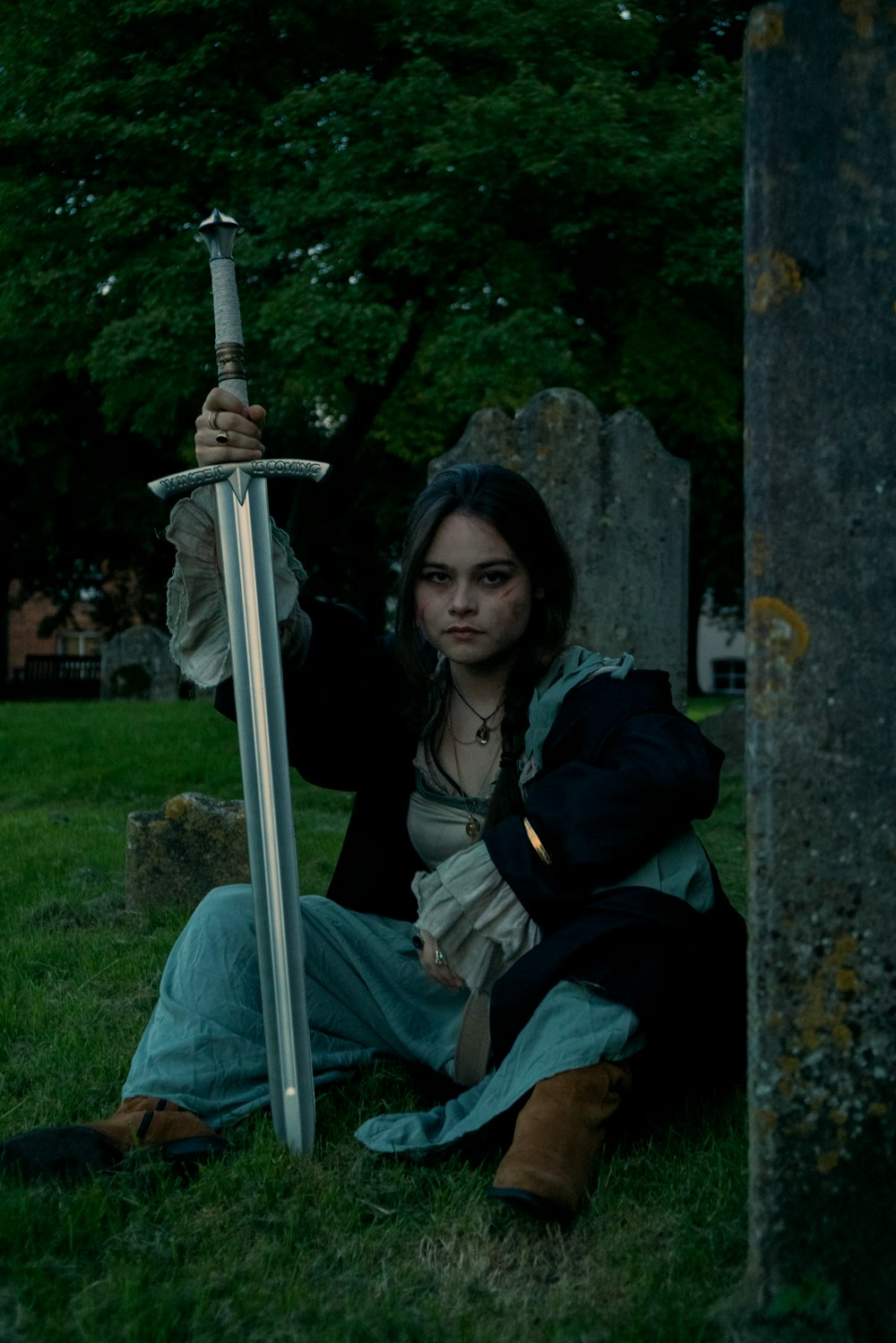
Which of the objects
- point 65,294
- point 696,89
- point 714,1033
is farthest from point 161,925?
point 696,89

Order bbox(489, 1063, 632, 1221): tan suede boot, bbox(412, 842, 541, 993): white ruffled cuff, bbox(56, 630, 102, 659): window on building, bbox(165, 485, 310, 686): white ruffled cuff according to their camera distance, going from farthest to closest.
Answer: bbox(56, 630, 102, 659): window on building → bbox(165, 485, 310, 686): white ruffled cuff → bbox(412, 842, 541, 993): white ruffled cuff → bbox(489, 1063, 632, 1221): tan suede boot

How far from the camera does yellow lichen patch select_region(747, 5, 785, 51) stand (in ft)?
6.30

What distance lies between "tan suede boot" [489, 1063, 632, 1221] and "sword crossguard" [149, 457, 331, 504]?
3.96 ft

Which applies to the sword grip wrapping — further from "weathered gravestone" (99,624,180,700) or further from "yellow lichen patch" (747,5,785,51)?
"weathered gravestone" (99,624,180,700)

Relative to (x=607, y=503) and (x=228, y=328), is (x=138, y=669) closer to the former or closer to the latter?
(x=607, y=503)

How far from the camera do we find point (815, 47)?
191cm

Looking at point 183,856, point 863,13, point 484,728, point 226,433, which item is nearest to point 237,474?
point 226,433

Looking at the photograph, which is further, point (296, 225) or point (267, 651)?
point (296, 225)

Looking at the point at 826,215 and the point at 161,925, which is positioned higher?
the point at 826,215

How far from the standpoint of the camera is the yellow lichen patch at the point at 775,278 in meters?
1.93

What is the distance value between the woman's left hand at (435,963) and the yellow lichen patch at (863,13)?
1759 mm

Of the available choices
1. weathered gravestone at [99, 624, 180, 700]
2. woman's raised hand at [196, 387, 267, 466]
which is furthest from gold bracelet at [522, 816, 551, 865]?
weathered gravestone at [99, 624, 180, 700]

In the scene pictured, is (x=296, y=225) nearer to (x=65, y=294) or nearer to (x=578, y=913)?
(x=65, y=294)

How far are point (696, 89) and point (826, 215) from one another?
36.2ft
